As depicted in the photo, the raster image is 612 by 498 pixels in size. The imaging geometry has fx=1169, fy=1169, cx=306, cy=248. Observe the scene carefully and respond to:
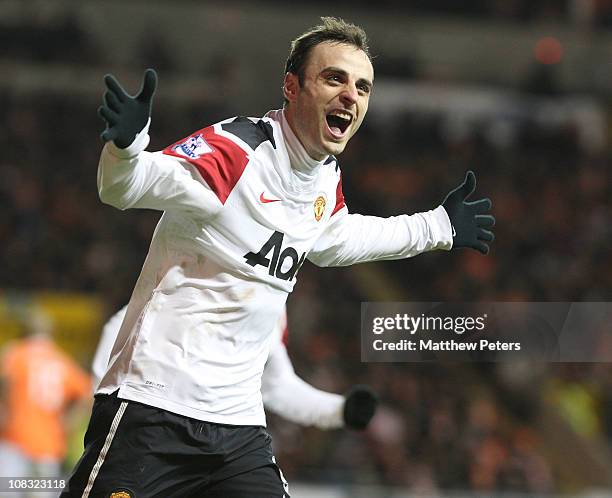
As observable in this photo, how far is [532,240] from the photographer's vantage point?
14.1m

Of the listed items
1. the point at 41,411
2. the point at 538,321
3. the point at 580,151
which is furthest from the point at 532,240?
the point at 538,321

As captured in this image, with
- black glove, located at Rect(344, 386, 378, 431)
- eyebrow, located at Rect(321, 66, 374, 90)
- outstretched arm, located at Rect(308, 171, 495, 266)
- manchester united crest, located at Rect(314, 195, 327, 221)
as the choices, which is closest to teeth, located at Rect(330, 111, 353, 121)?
eyebrow, located at Rect(321, 66, 374, 90)

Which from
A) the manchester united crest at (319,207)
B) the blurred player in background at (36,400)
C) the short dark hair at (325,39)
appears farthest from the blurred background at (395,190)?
the short dark hair at (325,39)

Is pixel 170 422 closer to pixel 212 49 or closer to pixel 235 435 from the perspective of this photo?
pixel 235 435

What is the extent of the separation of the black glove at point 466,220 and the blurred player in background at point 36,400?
430cm

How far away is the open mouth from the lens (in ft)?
12.0

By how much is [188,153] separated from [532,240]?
1125 cm

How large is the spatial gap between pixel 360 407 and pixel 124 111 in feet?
6.68

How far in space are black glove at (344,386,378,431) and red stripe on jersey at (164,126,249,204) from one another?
57.2 inches

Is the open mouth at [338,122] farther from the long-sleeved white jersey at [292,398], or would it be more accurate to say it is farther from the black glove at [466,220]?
the long-sleeved white jersey at [292,398]

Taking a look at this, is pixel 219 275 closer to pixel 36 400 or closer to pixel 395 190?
pixel 36 400

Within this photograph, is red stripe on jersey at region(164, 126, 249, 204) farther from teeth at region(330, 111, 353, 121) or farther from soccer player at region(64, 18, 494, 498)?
teeth at region(330, 111, 353, 121)

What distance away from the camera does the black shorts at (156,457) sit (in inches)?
132

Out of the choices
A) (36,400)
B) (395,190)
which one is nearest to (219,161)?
(36,400)
